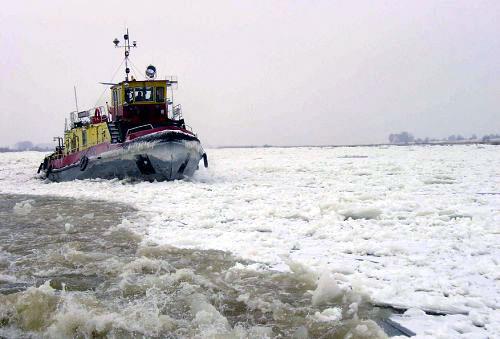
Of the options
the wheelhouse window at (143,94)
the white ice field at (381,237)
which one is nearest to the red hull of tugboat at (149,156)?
the wheelhouse window at (143,94)

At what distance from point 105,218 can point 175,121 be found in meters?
10.6

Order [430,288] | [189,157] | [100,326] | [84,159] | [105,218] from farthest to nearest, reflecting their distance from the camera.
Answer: [84,159]
[189,157]
[105,218]
[430,288]
[100,326]

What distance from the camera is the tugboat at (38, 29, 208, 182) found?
16.4 m

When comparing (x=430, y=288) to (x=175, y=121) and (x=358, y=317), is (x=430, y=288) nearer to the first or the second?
(x=358, y=317)

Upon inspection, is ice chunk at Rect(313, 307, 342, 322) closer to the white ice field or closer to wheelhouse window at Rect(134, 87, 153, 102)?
the white ice field

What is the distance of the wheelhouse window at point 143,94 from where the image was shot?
1870 centimetres

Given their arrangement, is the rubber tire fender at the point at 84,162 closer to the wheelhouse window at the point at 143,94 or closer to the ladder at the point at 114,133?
the ladder at the point at 114,133

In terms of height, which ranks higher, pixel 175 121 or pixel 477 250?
pixel 175 121

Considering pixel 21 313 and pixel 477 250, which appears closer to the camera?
pixel 21 313

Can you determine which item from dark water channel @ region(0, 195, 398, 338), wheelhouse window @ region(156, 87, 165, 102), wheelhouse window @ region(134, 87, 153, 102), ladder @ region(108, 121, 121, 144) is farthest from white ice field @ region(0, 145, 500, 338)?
wheelhouse window @ region(156, 87, 165, 102)

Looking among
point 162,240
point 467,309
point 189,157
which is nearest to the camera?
point 467,309

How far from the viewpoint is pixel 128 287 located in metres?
4.60

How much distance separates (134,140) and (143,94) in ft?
10.8

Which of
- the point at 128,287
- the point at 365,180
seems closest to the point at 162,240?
the point at 128,287
